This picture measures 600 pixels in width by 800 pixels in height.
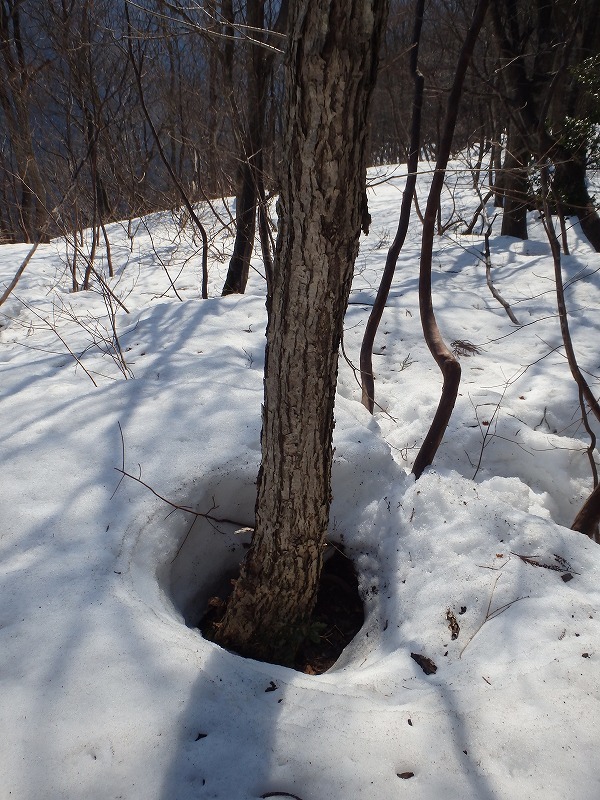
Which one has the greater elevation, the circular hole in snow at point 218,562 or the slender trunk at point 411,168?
the slender trunk at point 411,168

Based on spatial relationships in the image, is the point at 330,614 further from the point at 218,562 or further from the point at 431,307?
the point at 431,307

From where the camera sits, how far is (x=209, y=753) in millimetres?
1193

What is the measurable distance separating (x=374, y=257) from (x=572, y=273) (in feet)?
7.37

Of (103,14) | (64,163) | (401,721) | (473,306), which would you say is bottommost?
(401,721)

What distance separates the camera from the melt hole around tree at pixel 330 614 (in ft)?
6.64

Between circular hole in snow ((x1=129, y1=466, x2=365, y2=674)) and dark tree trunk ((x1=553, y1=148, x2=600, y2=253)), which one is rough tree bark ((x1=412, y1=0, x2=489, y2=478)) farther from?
dark tree trunk ((x1=553, y1=148, x2=600, y2=253))

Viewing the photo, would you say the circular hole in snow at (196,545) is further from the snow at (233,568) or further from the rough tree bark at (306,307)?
the rough tree bark at (306,307)

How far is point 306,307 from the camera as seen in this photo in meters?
1.31

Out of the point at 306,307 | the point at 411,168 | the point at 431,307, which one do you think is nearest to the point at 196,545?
the point at 306,307

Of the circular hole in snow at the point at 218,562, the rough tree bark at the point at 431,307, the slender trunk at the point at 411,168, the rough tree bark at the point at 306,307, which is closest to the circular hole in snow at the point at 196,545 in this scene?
the circular hole in snow at the point at 218,562

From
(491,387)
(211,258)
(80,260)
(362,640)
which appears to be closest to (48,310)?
(80,260)

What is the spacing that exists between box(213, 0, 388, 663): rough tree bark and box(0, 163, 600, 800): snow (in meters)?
0.30

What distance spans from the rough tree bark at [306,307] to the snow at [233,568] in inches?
11.8

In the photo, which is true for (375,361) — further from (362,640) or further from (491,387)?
(362,640)
